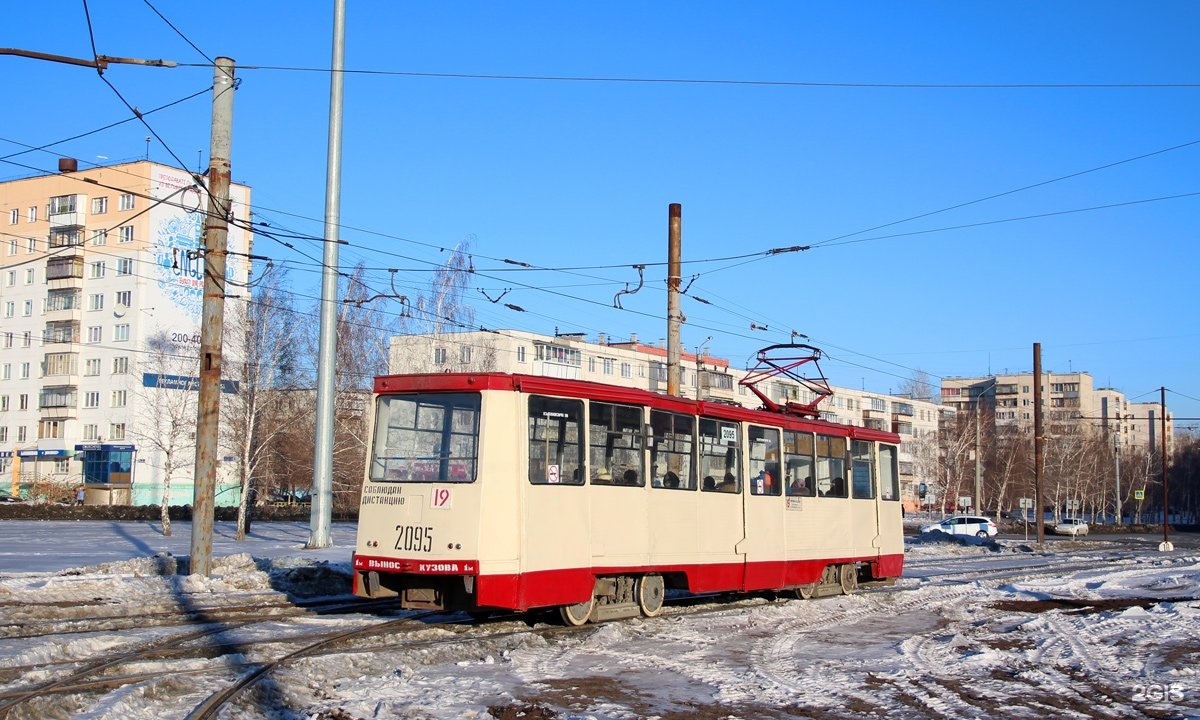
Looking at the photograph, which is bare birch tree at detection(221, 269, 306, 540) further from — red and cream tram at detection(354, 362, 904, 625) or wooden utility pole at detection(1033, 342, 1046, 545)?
wooden utility pole at detection(1033, 342, 1046, 545)

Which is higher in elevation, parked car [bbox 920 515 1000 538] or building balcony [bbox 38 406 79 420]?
building balcony [bbox 38 406 79 420]

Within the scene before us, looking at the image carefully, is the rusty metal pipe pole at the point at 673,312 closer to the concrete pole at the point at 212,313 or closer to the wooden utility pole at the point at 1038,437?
the concrete pole at the point at 212,313

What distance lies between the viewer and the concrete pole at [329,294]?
77.7 ft

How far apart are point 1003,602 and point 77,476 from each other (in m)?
69.9

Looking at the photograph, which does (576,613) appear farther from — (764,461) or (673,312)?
(673,312)

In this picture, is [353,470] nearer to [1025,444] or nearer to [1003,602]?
[1003,602]

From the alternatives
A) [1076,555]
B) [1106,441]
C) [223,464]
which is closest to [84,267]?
[223,464]

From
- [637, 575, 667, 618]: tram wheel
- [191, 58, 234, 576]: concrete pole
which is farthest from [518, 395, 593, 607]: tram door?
[191, 58, 234, 576]: concrete pole

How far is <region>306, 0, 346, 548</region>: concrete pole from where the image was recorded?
2367cm

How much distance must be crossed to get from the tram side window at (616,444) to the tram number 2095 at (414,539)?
222 cm

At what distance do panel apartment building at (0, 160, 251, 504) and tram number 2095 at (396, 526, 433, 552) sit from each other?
198 ft

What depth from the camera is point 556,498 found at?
44.8ft

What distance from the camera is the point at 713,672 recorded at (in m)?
11.3

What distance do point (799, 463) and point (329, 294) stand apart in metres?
10.2
